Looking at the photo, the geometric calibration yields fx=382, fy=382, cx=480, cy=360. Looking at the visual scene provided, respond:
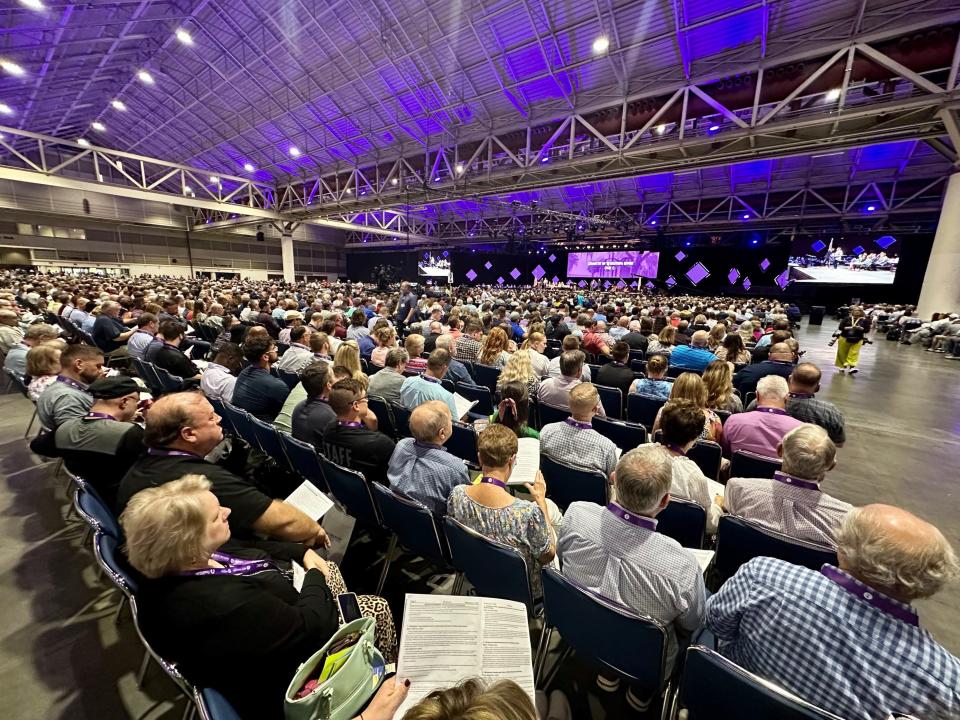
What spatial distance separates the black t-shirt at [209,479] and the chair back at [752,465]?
11.1 feet

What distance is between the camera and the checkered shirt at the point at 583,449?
2.96 meters

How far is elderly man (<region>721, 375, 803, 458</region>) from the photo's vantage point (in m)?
3.20

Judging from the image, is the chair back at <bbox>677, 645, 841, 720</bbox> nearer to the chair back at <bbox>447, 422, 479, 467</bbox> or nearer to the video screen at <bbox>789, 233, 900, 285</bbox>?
the chair back at <bbox>447, 422, 479, 467</bbox>

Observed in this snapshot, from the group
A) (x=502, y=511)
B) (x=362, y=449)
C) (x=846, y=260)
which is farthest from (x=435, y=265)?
(x=502, y=511)

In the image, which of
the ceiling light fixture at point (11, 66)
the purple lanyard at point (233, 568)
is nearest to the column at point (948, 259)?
the purple lanyard at point (233, 568)

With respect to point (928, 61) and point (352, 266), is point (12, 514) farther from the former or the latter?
point (352, 266)

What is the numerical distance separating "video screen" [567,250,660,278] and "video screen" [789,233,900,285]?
8.12 meters

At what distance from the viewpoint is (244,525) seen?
190 cm

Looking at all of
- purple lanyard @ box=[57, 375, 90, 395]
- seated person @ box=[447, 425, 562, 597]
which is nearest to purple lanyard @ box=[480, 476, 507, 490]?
seated person @ box=[447, 425, 562, 597]

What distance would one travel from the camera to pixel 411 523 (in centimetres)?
228

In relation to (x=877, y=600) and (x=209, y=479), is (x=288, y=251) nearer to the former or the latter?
(x=209, y=479)

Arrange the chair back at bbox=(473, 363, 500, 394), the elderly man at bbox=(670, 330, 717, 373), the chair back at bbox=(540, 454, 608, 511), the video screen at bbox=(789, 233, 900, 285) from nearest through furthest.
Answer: the chair back at bbox=(540, 454, 608, 511)
the chair back at bbox=(473, 363, 500, 394)
the elderly man at bbox=(670, 330, 717, 373)
the video screen at bbox=(789, 233, 900, 285)

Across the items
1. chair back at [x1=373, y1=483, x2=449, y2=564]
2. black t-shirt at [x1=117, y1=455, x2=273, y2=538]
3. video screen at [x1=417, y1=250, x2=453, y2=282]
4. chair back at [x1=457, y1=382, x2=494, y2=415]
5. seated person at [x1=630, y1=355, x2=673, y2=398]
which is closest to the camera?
black t-shirt at [x1=117, y1=455, x2=273, y2=538]

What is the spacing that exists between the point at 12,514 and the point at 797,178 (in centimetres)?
2461
